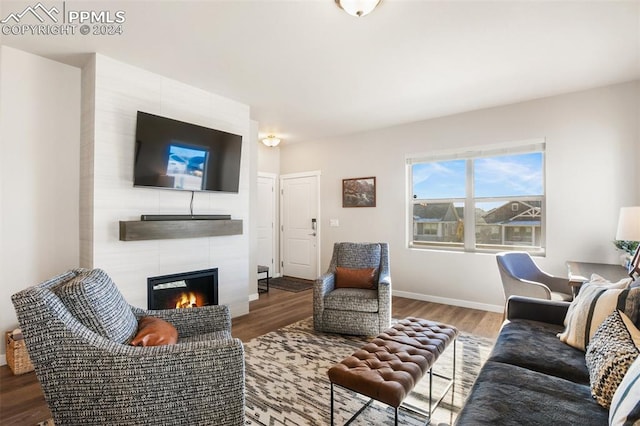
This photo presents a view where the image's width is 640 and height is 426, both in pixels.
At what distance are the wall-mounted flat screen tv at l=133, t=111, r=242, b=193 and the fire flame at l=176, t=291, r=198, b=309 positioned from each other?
1119mm

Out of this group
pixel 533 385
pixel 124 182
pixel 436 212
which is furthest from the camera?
pixel 436 212

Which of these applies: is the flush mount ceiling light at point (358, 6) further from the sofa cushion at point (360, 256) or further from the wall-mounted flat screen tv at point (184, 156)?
the sofa cushion at point (360, 256)

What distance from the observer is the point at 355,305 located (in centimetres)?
297

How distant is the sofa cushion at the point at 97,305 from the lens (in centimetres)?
132

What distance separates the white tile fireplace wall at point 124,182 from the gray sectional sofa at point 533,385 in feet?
9.12

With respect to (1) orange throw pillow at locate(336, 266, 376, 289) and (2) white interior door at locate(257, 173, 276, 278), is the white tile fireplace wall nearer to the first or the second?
(1) orange throw pillow at locate(336, 266, 376, 289)

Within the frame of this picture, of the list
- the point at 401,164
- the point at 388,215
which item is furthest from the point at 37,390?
the point at 401,164

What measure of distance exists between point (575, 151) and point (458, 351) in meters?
2.55

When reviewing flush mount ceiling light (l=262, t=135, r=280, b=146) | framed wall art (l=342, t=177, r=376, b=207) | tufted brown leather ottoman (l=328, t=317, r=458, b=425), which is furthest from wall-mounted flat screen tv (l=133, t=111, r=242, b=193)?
tufted brown leather ottoman (l=328, t=317, r=458, b=425)

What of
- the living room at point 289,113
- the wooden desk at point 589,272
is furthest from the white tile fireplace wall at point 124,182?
the wooden desk at point 589,272

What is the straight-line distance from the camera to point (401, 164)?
4531mm

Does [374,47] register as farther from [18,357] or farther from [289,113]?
[18,357]

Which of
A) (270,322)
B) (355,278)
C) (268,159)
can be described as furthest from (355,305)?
(268,159)

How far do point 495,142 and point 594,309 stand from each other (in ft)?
8.69
